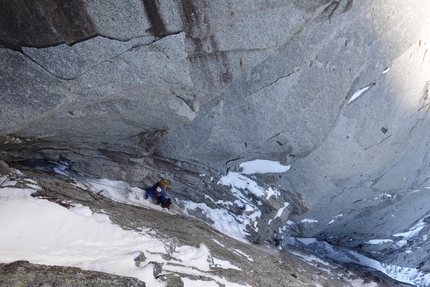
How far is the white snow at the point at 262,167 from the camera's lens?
24.4 feet

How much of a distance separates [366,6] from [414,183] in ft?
22.0

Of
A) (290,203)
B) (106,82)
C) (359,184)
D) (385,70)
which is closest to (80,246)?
(106,82)

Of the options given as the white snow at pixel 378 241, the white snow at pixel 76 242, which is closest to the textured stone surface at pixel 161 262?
the white snow at pixel 76 242

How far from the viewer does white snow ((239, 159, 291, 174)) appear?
744 centimetres

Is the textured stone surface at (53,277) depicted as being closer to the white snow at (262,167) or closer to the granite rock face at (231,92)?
the granite rock face at (231,92)

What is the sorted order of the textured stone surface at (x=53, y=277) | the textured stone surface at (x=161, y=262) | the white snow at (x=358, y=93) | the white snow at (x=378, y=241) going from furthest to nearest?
1. the white snow at (x=378, y=241)
2. the white snow at (x=358, y=93)
3. the textured stone surface at (x=161, y=262)
4. the textured stone surface at (x=53, y=277)

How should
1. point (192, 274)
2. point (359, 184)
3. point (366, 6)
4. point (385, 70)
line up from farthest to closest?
point (359, 184)
point (385, 70)
point (366, 6)
point (192, 274)

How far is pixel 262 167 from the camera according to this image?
7531mm

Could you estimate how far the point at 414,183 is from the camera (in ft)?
33.2

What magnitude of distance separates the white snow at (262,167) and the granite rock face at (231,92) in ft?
0.54

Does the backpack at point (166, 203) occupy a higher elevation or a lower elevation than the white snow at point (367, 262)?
lower

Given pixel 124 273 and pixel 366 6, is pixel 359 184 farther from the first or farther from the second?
pixel 124 273

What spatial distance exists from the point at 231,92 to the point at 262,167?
2259 millimetres

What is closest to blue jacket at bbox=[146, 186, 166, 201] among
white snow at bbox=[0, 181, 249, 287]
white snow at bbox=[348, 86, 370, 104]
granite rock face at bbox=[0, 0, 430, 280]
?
granite rock face at bbox=[0, 0, 430, 280]
